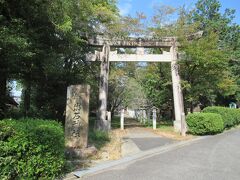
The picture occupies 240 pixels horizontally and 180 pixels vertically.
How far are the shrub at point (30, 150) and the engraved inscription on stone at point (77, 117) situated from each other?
10.7 ft

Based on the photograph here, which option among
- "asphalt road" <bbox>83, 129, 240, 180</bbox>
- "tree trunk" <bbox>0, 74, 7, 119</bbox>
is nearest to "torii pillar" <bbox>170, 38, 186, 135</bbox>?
"asphalt road" <bbox>83, 129, 240, 180</bbox>

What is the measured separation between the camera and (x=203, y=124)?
649 inches

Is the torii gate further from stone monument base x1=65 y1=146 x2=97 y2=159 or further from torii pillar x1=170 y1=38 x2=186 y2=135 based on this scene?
stone monument base x1=65 y1=146 x2=97 y2=159

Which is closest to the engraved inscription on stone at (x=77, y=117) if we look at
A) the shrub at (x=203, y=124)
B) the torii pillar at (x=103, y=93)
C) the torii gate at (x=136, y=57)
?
the torii pillar at (x=103, y=93)

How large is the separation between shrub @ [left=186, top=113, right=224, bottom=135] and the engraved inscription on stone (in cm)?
795

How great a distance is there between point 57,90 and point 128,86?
1288cm

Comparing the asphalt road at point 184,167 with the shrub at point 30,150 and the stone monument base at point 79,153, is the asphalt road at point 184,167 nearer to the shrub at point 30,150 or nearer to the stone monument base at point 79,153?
the shrub at point 30,150

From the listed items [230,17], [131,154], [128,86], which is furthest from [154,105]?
[230,17]

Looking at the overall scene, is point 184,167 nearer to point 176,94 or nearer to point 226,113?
point 176,94

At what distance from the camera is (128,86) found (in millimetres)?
29422

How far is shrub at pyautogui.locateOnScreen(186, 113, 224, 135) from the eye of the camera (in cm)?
1644

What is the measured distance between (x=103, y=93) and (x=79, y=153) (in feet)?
28.7

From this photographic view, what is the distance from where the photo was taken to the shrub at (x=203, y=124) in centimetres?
1644

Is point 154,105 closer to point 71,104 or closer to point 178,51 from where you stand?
point 178,51
